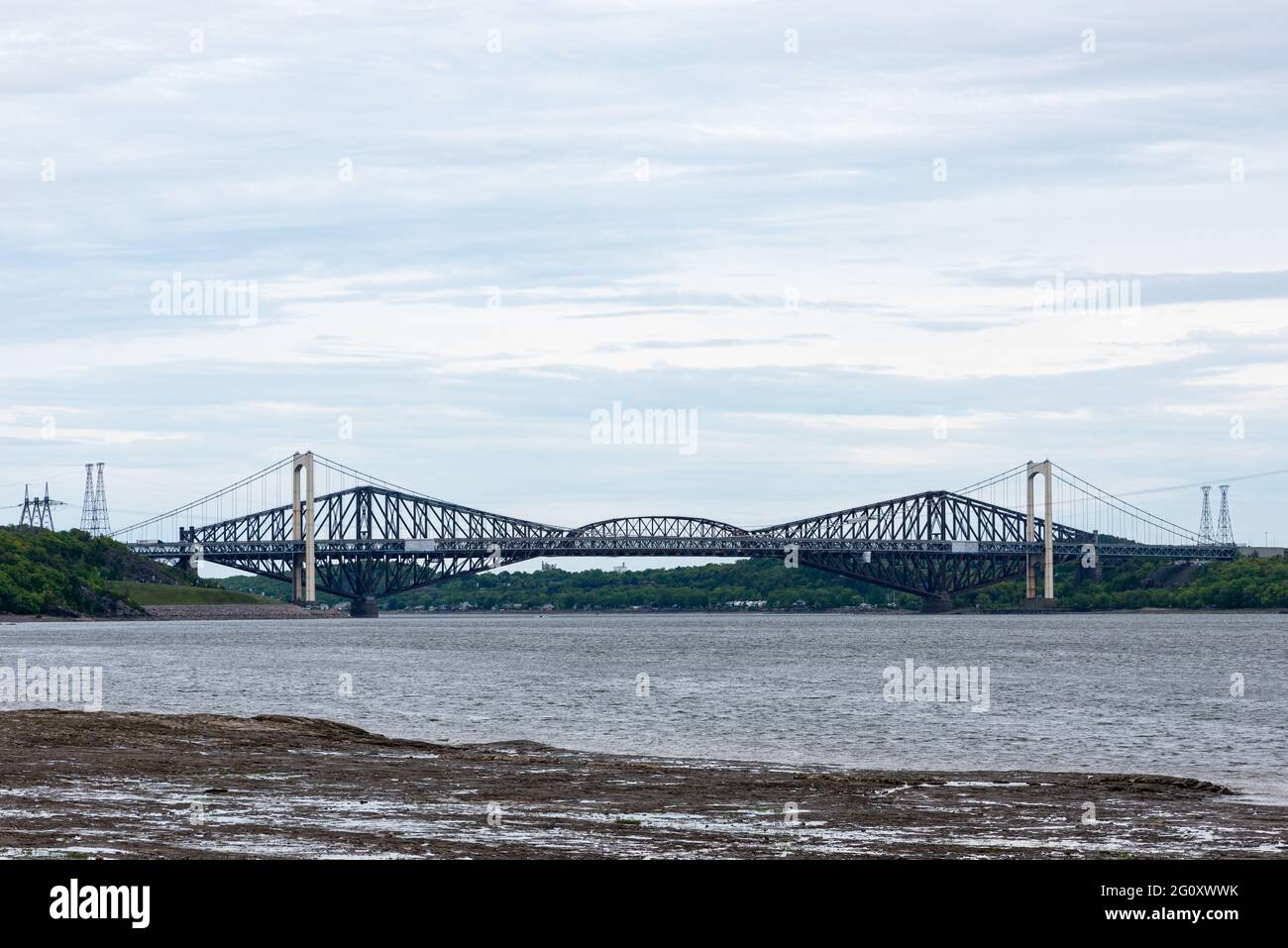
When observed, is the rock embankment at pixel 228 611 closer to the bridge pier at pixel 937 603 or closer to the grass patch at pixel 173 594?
the grass patch at pixel 173 594

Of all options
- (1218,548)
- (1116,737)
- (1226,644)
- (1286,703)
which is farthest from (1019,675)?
(1218,548)

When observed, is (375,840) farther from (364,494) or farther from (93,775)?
(364,494)

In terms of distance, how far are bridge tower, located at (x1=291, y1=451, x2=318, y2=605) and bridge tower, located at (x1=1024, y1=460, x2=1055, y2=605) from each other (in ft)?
240

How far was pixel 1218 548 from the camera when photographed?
18912 centimetres

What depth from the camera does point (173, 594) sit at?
17162 centimetres

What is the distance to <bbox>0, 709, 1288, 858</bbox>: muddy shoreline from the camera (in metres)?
15.0

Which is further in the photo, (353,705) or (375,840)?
(353,705)

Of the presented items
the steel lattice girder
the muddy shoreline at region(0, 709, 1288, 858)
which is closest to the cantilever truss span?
the steel lattice girder

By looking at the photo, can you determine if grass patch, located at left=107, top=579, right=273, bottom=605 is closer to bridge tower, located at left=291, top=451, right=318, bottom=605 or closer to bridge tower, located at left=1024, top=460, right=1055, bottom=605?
bridge tower, located at left=291, top=451, right=318, bottom=605

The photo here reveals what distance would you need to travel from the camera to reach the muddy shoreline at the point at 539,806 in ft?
49.1

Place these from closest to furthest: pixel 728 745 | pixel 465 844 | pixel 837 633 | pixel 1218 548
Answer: pixel 465 844 < pixel 728 745 < pixel 837 633 < pixel 1218 548

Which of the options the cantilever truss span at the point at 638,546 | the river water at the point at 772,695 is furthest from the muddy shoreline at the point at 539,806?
the cantilever truss span at the point at 638,546

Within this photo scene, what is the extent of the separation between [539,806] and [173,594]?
524 ft

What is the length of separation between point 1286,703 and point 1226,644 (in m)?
53.4
